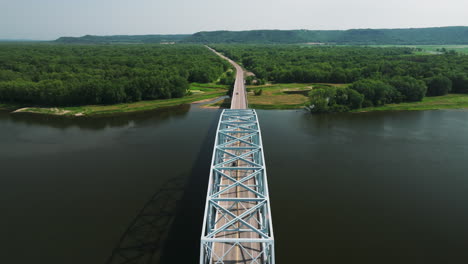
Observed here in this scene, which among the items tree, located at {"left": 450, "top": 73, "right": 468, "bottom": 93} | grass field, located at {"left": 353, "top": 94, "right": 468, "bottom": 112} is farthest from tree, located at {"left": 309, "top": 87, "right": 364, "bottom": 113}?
tree, located at {"left": 450, "top": 73, "right": 468, "bottom": 93}

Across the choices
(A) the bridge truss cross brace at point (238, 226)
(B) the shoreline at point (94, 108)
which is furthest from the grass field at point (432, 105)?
(A) the bridge truss cross brace at point (238, 226)

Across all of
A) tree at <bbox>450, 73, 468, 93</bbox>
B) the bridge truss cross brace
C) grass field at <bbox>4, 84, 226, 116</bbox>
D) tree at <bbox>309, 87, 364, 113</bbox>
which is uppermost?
tree at <bbox>450, 73, 468, 93</bbox>

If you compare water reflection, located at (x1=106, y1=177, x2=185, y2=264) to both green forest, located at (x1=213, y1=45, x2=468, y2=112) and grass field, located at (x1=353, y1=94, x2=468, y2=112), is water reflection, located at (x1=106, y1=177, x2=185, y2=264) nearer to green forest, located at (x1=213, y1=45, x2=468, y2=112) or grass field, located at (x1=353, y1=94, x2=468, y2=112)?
green forest, located at (x1=213, y1=45, x2=468, y2=112)

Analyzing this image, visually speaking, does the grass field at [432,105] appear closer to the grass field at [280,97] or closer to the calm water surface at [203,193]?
the calm water surface at [203,193]

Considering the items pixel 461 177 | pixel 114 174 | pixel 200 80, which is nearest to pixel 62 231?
pixel 114 174

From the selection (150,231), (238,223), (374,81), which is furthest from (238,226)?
(374,81)

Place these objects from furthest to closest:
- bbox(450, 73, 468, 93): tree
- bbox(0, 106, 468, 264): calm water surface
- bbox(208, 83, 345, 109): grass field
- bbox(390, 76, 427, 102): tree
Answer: bbox(450, 73, 468, 93): tree, bbox(390, 76, 427, 102): tree, bbox(208, 83, 345, 109): grass field, bbox(0, 106, 468, 264): calm water surface
